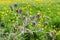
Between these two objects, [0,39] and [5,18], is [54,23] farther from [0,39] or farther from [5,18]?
[0,39]

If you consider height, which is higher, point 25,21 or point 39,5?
point 25,21

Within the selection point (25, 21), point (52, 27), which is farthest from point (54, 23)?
point (25, 21)

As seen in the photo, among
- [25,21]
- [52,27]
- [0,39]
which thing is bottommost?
[52,27]

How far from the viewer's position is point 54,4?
7.97 meters

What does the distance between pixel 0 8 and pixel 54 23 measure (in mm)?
1586

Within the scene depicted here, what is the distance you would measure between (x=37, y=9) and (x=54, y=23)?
115cm

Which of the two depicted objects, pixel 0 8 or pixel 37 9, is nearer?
pixel 0 8

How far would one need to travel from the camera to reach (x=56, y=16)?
6.61m

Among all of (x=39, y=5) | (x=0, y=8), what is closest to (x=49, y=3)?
(x=39, y=5)

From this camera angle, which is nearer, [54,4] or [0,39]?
[0,39]

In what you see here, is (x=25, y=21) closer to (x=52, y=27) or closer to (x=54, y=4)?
(x=52, y=27)

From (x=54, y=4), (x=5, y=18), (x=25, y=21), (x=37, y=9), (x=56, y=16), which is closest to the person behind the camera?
(x=25, y=21)

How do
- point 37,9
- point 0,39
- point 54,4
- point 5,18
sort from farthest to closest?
point 54,4 < point 37,9 < point 5,18 < point 0,39

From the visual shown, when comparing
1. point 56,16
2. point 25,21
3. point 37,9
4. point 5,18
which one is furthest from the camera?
point 37,9
